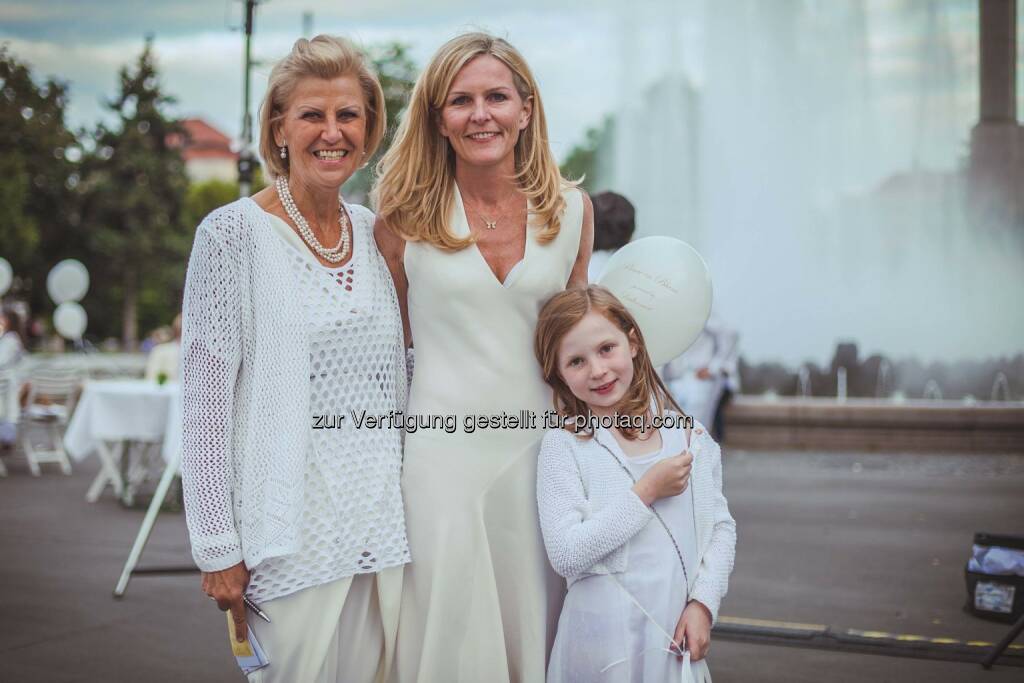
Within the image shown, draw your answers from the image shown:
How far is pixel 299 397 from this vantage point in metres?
2.33

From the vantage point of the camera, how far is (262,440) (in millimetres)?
2316

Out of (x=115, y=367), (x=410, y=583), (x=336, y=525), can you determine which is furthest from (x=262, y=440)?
(x=115, y=367)

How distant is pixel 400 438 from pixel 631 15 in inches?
753

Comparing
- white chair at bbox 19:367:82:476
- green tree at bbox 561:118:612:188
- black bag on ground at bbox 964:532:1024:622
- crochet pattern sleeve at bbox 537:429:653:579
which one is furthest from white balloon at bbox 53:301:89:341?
green tree at bbox 561:118:612:188

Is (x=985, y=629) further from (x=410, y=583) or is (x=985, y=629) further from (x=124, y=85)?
(x=124, y=85)

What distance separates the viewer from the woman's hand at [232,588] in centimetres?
229

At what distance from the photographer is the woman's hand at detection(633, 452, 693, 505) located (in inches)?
94.8

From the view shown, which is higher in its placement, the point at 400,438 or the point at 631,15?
the point at 631,15

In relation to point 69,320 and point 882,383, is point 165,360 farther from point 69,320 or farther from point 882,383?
point 882,383

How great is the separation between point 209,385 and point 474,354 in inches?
26.2

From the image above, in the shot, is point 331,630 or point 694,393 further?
point 694,393

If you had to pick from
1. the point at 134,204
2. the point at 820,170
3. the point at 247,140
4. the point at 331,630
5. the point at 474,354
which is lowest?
the point at 331,630

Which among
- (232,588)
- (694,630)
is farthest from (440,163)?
(694,630)

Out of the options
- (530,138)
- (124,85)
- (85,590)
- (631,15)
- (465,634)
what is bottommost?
(85,590)
